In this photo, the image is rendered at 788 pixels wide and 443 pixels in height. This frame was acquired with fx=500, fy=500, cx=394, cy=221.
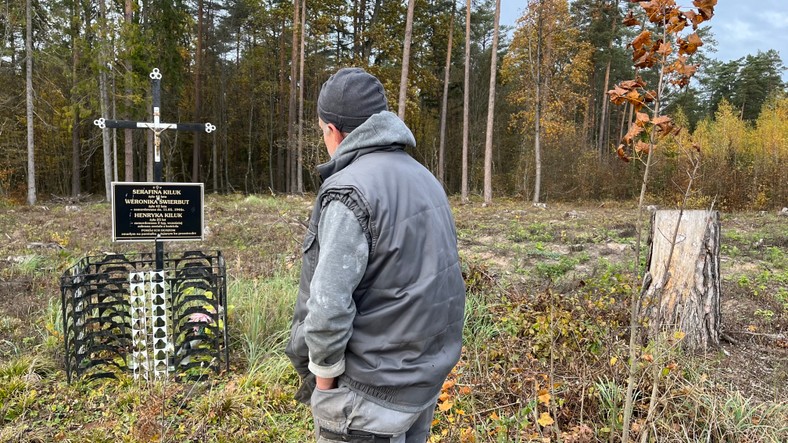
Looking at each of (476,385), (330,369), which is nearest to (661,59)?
(330,369)

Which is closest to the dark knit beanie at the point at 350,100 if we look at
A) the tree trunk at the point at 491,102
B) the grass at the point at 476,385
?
the grass at the point at 476,385

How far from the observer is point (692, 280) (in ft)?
13.7

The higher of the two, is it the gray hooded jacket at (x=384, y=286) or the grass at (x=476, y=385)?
the gray hooded jacket at (x=384, y=286)

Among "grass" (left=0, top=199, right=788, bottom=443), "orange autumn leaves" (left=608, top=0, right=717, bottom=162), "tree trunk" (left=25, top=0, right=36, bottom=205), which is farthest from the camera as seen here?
"tree trunk" (left=25, top=0, right=36, bottom=205)

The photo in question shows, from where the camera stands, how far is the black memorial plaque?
3.91 m

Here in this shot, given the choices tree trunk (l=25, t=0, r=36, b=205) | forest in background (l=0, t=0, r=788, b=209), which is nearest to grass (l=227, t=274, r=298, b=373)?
forest in background (l=0, t=0, r=788, b=209)

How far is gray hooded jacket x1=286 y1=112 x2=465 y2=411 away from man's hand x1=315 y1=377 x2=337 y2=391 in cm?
4

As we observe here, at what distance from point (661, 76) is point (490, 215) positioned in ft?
43.7

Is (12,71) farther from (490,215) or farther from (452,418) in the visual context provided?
(452,418)

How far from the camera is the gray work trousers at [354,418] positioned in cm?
173

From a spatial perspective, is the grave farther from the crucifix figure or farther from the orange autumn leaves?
the orange autumn leaves

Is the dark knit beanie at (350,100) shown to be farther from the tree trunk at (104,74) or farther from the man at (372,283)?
the tree trunk at (104,74)

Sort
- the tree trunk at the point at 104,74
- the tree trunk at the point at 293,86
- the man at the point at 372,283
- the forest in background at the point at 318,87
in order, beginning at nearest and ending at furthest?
the man at the point at 372,283 → the tree trunk at the point at 104,74 → the forest in background at the point at 318,87 → the tree trunk at the point at 293,86

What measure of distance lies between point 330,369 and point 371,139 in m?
0.82
